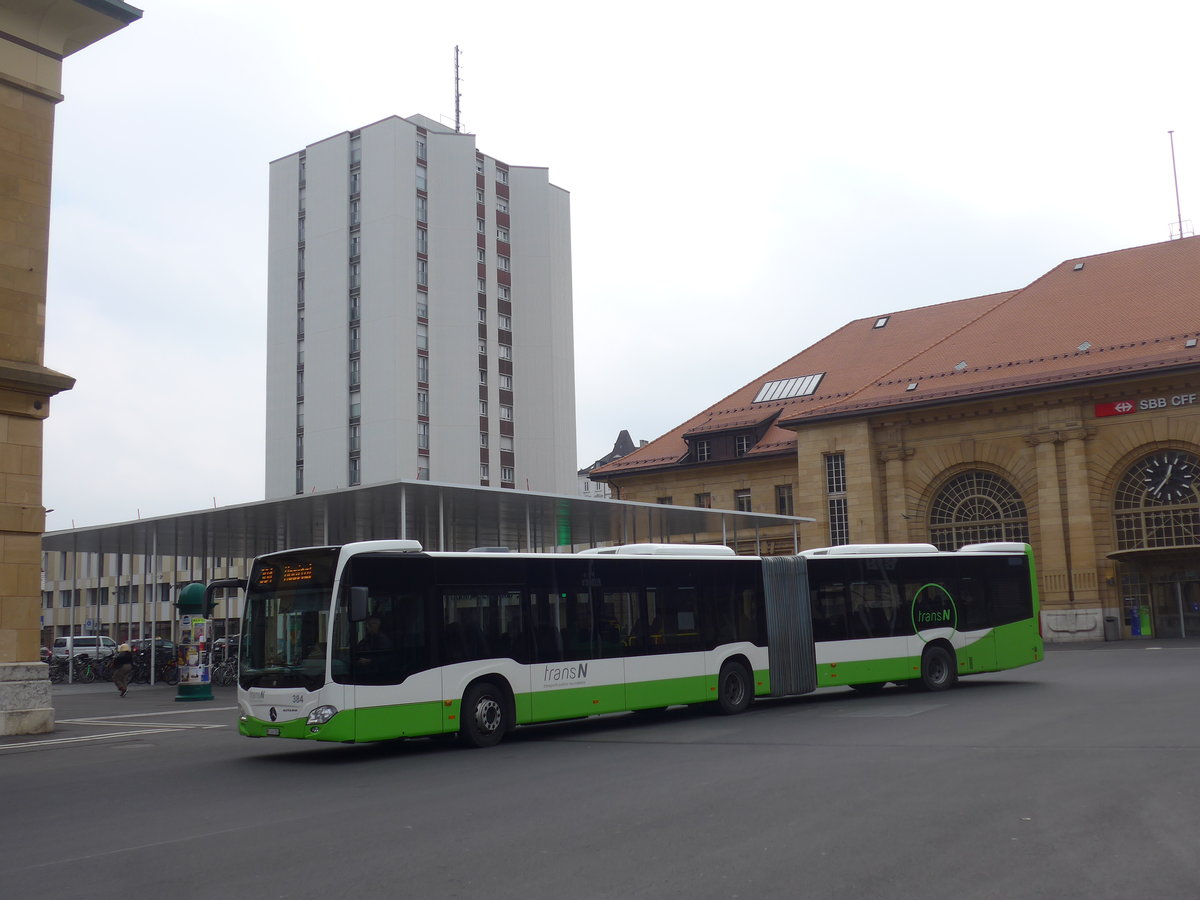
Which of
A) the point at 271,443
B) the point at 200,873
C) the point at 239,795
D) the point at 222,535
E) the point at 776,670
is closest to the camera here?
the point at 200,873

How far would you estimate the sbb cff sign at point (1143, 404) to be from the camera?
42.5 meters

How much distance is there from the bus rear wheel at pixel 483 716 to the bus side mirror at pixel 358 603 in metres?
2.12

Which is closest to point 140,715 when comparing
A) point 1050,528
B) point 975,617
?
point 975,617

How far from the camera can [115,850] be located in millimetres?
8852

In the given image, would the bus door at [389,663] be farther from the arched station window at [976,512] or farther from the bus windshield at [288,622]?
the arched station window at [976,512]

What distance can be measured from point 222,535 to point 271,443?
1788 inches

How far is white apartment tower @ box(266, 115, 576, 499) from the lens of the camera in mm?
73500

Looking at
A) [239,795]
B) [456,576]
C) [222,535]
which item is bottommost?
[239,795]

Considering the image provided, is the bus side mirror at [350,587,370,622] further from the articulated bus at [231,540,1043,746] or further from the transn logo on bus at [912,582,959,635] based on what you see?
the transn logo on bus at [912,582,959,635]

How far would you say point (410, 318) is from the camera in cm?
7325

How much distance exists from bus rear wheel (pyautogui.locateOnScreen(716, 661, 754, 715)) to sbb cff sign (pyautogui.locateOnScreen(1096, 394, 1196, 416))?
30.0 metres

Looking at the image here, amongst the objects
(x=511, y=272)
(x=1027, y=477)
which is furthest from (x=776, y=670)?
(x=511, y=272)

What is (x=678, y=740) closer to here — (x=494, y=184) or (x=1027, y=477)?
(x=1027, y=477)

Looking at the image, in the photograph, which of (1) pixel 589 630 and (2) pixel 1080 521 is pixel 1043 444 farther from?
(1) pixel 589 630
